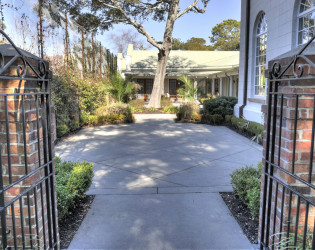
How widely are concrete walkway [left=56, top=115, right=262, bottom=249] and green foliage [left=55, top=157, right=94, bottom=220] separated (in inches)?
11.3

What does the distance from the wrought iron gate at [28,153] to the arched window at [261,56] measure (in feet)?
30.9

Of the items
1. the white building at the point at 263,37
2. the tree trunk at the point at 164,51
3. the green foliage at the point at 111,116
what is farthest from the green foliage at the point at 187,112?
the tree trunk at the point at 164,51

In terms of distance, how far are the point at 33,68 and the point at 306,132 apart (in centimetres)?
222

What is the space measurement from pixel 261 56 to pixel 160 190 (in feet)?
27.3

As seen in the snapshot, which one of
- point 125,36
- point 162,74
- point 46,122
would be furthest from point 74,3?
point 125,36

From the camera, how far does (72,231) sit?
3.09 metres

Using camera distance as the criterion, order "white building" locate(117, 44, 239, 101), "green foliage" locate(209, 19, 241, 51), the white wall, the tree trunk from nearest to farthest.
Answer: the white wall
the tree trunk
"white building" locate(117, 44, 239, 101)
"green foliage" locate(209, 19, 241, 51)

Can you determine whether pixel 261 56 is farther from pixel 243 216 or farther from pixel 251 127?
pixel 243 216

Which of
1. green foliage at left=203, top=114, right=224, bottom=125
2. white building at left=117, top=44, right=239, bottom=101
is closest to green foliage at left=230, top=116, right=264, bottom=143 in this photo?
green foliage at left=203, top=114, right=224, bottom=125

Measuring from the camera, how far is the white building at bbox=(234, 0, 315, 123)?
7.82 m

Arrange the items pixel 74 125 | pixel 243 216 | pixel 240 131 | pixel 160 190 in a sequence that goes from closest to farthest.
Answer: pixel 243 216
pixel 160 190
pixel 74 125
pixel 240 131

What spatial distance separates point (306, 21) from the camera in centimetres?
769

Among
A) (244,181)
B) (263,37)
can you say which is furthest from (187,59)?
(244,181)

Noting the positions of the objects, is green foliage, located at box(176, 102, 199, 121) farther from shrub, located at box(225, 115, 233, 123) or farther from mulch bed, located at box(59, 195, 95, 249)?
mulch bed, located at box(59, 195, 95, 249)
